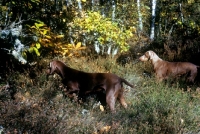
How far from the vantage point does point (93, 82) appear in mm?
6594

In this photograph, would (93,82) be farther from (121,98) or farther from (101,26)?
(101,26)

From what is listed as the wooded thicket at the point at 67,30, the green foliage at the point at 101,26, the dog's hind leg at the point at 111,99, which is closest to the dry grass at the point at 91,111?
the dog's hind leg at the point at 111,99

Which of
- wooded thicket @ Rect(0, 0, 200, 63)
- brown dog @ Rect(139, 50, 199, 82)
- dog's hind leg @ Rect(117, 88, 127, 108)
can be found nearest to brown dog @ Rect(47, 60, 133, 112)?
dog's hind leg @ Rect(117, 88, 127, 108)

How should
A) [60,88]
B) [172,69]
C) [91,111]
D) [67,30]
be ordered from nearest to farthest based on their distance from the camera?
[91,111], [60,88], [67,30], [172,69]

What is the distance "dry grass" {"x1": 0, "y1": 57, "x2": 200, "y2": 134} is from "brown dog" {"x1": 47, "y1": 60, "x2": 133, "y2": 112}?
248 mm

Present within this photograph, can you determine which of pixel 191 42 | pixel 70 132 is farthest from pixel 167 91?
pixel 191 42

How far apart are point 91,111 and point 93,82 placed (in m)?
0.80

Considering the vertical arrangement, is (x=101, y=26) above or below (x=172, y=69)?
above

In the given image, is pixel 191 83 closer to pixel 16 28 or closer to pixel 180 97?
pixel 180 97

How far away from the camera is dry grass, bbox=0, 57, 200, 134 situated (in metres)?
4.77

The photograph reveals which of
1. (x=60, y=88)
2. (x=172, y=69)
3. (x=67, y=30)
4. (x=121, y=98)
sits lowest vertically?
(x=121, y=98)

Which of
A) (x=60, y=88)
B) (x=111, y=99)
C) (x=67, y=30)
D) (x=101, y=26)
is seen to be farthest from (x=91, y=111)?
(x=101, y=26)

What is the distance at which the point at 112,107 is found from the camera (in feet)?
20.7

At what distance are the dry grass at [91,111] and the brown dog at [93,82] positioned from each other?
0.81 feet
